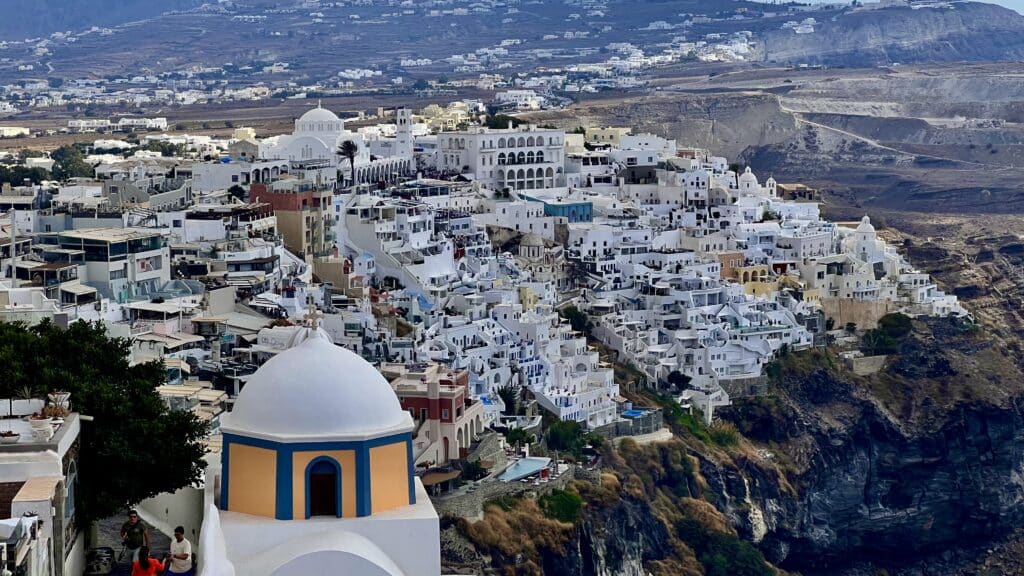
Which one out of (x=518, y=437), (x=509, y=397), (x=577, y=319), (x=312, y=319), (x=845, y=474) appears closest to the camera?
(x=312, y=319)

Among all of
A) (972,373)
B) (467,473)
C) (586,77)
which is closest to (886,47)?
(586,77)

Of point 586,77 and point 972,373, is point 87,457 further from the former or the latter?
point 586,77

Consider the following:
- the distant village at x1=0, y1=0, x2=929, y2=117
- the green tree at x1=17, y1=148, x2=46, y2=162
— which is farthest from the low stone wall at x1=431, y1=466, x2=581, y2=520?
the distant village at x1=0, y1=0, x2=929, y2=117

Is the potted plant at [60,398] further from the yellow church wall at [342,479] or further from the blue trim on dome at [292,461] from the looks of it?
the yellow church wall at [342,479]

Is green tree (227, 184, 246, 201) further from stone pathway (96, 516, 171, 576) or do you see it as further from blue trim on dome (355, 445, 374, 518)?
blue trim on dome (355, 445, 374, 518)

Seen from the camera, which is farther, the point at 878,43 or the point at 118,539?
the point at 878,43

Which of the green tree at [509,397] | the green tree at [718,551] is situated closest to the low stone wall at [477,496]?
the green tree at [509,397]

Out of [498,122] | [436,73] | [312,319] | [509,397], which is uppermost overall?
[312,319]

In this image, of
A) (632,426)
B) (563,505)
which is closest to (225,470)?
(563,505)

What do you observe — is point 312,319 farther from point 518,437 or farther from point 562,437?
point 562,437
